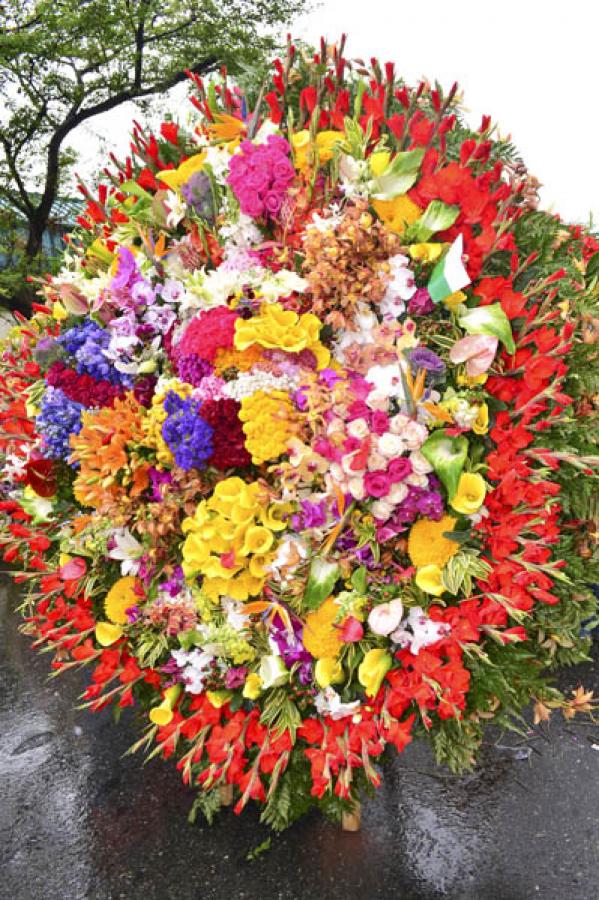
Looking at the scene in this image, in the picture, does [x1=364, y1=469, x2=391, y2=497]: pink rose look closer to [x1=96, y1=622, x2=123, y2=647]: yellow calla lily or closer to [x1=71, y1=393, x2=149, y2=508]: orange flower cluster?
[x1=71, y1=393, x2=149, y2=508]: orange flower cluster

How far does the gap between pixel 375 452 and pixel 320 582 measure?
373mm

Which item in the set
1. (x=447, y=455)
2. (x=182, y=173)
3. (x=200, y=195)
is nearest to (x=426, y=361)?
(x=447, y=455)

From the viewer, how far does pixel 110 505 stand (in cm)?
203

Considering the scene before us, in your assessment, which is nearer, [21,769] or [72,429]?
[72,429]

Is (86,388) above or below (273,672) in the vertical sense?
above

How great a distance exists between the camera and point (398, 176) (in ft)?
5.95

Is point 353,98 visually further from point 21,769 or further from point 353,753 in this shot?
point 21,769

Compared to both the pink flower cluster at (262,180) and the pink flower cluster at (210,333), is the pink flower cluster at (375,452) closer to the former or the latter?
the pink flower cluster at (210,333)

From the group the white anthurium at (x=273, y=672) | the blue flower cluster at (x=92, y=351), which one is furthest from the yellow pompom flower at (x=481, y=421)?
the blue flower cluster at (x=92, y=351)

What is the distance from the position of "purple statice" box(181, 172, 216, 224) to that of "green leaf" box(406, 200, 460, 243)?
584mm

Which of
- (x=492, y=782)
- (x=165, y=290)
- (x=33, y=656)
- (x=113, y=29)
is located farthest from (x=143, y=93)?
(x=492, y=782)

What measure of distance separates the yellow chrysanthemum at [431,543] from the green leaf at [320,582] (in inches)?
8.1

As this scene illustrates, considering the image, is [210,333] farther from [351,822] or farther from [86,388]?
[351,822]

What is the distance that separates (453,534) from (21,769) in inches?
95.6
